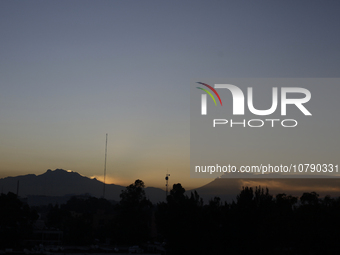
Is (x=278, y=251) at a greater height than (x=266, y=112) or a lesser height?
lesser

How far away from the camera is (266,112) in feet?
85.1

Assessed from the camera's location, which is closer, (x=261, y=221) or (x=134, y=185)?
(x=261, y=221)

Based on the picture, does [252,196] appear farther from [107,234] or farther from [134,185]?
[134,185]

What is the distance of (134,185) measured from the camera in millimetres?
77750

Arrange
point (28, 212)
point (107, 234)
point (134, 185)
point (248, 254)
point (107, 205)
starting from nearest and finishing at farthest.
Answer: point (248, 254)
point (28, 212)
point (107, 234)
point (134, 185)
point (107, 205)

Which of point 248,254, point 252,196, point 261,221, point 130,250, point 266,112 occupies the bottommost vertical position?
point 130,250

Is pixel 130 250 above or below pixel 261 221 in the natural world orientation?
below

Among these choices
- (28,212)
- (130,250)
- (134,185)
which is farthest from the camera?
(134,185)

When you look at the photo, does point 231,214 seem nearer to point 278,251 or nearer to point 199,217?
point 199,217

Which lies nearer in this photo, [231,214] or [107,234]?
[231,214]

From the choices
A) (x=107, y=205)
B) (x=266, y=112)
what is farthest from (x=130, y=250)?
(x=107, y=205)

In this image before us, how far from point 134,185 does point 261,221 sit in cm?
5434

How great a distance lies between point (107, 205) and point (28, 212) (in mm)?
95235

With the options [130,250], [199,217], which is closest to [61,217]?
[130,250]
